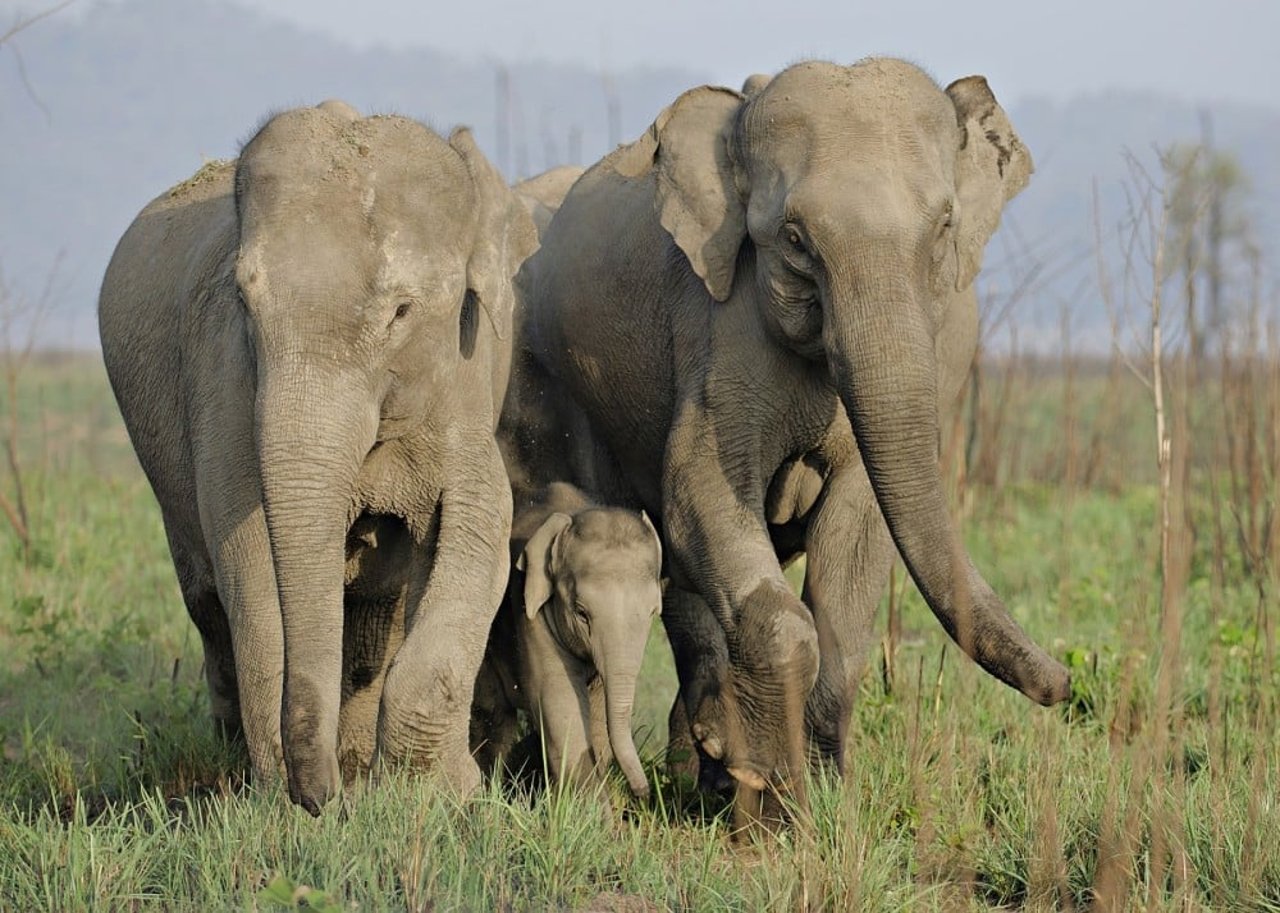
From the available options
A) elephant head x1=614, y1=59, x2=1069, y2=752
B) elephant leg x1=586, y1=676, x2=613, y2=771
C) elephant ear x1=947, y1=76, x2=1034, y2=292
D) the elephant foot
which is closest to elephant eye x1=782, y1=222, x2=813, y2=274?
elephant head x1=614, y1=59, x2=1069, y2=752

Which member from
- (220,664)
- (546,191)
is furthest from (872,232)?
(546,191)

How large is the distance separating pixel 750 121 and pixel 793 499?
137 centimetres

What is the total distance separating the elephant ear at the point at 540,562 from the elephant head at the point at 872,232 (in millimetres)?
706

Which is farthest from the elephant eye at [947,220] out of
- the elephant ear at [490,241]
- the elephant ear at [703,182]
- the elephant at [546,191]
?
the elephant at [546,191]

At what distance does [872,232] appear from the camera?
18.1 ft

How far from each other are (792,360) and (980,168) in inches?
35.9

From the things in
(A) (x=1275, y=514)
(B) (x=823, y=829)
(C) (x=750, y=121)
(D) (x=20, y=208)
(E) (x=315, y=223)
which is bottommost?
(B) (x=823, y=829)

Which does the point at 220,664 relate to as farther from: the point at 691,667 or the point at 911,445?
the point at 911,445

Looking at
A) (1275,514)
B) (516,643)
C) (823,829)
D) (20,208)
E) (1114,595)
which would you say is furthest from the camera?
(20,208)

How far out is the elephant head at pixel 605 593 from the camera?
5.96m

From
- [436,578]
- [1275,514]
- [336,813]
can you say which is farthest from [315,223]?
[1275,514]

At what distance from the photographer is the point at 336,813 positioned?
4934mm

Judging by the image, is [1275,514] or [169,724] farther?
[1275,514]

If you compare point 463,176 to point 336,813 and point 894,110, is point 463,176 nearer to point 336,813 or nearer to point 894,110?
point 894,110
